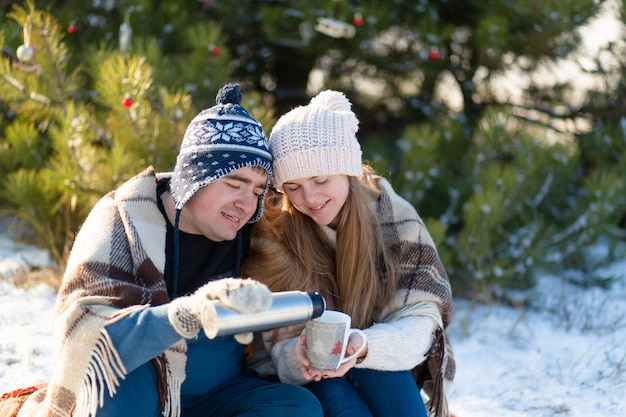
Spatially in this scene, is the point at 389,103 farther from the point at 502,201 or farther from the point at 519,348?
the point at 519,348

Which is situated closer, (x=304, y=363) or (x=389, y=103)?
(x=304, y=363)

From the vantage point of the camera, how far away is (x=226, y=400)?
2094mm

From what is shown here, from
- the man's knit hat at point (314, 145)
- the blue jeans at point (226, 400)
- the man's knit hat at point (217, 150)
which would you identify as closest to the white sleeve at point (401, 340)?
the blue jeans at point (226, 400)

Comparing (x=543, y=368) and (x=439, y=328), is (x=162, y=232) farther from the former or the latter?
(x=543, y=368)

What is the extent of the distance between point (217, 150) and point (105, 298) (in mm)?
535

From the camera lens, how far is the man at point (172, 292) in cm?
171

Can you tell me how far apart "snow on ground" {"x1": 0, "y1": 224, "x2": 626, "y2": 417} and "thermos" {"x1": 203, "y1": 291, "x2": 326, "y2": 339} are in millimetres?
1274

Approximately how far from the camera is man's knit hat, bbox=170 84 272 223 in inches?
80.0

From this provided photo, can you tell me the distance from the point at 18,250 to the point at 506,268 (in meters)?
2.72

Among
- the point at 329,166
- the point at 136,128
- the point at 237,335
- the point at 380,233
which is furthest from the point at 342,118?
the point at 136,128

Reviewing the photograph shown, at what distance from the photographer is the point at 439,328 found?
2.37m

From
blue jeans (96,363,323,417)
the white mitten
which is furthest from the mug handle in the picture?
the white mitten

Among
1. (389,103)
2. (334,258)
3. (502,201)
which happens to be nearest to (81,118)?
(334,258)

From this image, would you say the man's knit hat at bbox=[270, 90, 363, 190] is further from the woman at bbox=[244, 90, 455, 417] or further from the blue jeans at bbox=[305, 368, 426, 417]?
the blue jeans at bbox=[305, 368, 426, 417]
